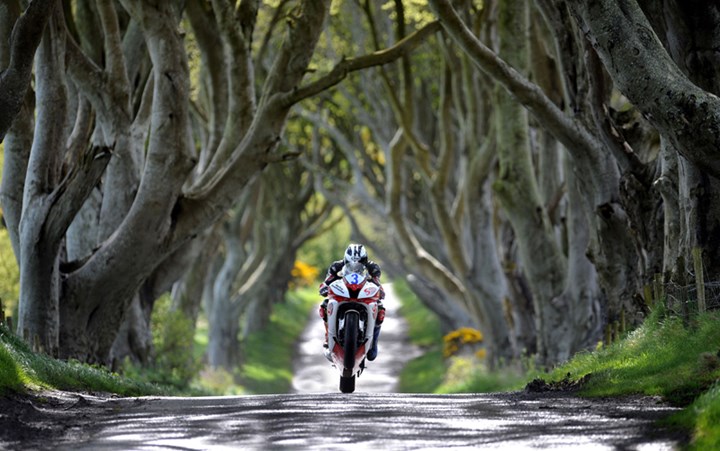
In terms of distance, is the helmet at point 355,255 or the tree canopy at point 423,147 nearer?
the tree canopy at point 423,147

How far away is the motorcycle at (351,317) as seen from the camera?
16297 mm

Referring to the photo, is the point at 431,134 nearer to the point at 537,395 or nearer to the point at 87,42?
the point at 87,42

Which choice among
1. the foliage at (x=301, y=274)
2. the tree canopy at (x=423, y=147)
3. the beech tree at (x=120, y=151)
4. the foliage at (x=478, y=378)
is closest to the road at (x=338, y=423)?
the tree canopy at (x=423, y=147)

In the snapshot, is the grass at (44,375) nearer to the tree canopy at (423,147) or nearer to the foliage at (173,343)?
the tree canopy at (423,147)

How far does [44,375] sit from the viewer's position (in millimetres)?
13609

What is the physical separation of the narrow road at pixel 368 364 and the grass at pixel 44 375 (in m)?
15.2

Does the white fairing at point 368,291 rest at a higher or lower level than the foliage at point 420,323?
lower

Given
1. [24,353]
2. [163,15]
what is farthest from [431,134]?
[24,353]

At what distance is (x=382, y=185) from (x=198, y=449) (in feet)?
102

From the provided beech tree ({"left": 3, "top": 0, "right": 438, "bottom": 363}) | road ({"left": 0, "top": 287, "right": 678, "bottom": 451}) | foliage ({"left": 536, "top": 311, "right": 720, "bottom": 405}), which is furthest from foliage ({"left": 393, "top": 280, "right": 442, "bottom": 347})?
road ({"left": 0, "top": 287, "right": 678, "bottom": 451})

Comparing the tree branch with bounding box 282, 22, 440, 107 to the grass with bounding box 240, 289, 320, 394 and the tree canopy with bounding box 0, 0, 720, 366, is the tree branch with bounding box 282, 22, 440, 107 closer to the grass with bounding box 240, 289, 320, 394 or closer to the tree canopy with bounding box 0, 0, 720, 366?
the tree canopy with bounding box 0, 0, 720, 366

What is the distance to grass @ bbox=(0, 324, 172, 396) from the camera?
40.1 feet

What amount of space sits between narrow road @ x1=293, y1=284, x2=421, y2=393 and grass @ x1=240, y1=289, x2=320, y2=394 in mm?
411

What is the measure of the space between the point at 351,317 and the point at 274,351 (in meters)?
31.4
